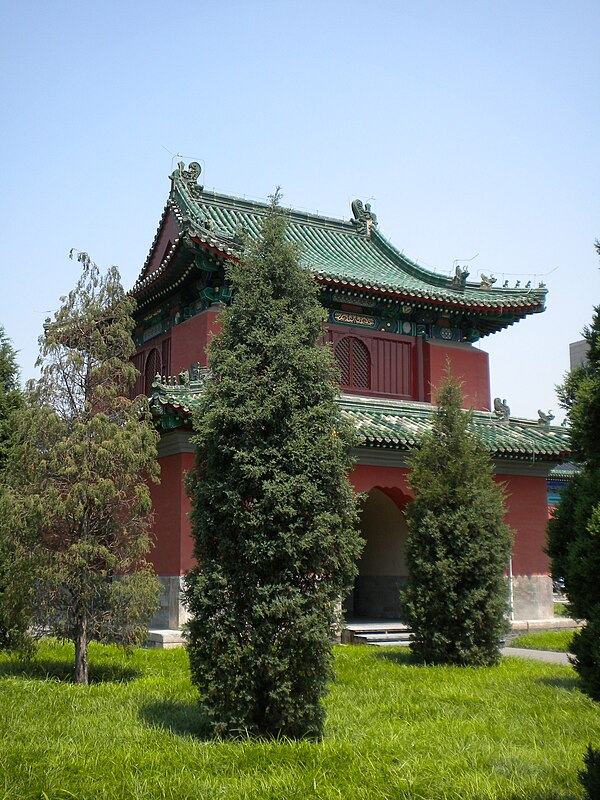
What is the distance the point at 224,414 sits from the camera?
6.77 metres

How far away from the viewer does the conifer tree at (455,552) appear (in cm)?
1095

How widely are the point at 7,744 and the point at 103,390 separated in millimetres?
4316

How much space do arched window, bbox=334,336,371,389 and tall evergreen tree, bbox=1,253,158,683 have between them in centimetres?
722

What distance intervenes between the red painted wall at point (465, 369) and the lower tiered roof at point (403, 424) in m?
0.52

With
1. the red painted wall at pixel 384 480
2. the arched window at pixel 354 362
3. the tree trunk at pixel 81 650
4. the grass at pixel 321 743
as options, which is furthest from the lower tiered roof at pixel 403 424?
the grass at pixel 321 743

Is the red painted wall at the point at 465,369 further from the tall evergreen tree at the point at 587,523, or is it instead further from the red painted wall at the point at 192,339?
the tall evergreen tree at the point at 587,523

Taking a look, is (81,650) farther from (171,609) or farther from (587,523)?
(587,523)

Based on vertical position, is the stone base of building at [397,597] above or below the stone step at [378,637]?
above

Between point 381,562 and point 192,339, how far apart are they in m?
6.30

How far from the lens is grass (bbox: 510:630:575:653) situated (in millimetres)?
13850

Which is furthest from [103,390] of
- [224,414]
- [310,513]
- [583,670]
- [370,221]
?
[370,221]

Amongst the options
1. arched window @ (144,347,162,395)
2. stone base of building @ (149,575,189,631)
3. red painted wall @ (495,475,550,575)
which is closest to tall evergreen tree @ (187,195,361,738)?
stone base of building @ (149,575,189,631)

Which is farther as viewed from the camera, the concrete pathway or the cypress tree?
the concrete pathway

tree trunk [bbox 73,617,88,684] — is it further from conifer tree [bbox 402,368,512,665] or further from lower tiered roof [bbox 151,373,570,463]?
conifer tree [bbox 402,368,512,665]
